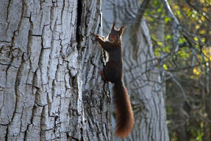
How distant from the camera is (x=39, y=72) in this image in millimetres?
1744

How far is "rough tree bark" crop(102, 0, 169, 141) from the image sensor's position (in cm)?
511

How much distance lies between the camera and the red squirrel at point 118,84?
2896mm

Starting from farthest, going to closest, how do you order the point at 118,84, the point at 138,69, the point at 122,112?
the point at 138,69, the point at 118,84, the point at 122,112

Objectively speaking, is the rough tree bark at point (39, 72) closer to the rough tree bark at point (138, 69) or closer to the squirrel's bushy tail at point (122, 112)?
the squirrel's bushy tail at point (122, 112)

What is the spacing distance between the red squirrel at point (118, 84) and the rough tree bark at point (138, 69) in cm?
114

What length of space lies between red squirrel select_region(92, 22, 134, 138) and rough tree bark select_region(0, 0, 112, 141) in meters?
0.62

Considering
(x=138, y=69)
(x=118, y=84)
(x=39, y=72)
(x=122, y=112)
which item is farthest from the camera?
(x=138, y=69)

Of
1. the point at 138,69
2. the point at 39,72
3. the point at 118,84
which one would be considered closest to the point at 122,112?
the point at 118,84

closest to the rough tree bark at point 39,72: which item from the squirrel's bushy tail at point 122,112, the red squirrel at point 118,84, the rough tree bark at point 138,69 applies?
the red squirrel at point 118,84

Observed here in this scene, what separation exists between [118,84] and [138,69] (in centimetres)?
183

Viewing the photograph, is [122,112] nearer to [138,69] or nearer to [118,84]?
[118,84]

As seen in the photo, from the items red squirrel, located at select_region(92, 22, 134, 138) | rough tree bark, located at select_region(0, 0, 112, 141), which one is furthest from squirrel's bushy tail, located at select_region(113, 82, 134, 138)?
rough tree bark, located at select_region(0, 0, 112, 141)

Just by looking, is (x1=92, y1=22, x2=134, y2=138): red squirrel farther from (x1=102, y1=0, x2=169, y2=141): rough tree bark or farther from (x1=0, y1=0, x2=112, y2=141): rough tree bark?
(x1=102, y1=0, x2=169, y2=141): rough tree bark

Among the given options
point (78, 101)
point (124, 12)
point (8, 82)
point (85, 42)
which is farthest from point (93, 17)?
point (124, 12)
